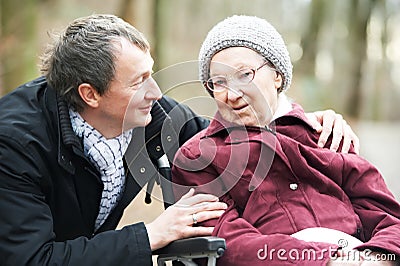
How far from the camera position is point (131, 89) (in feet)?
8.16

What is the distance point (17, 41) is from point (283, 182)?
4470 millimetres

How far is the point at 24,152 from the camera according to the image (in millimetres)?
2305

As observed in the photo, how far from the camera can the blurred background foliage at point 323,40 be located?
9133 millimetres

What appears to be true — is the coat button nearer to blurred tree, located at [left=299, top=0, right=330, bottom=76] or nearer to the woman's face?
the woman's face

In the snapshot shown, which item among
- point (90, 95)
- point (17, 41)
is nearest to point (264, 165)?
point (90, 95)

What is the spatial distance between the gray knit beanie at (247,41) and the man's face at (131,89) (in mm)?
199

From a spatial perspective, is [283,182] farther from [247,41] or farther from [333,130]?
[247,41]

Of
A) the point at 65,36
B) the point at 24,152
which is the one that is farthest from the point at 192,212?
the point at 65,36

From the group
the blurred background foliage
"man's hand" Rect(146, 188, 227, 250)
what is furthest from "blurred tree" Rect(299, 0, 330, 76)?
"man's hand" Rect(146, 188, 227, 250)

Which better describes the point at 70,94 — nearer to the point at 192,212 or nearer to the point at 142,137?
the point at 142,137

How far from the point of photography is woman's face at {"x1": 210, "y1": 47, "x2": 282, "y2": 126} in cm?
233

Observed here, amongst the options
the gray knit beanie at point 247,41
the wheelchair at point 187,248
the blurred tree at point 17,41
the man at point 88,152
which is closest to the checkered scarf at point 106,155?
the man at point 88,152

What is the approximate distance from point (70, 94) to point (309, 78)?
27.5ft

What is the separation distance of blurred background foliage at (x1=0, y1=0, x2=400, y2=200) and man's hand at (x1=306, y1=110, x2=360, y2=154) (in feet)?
19.9
